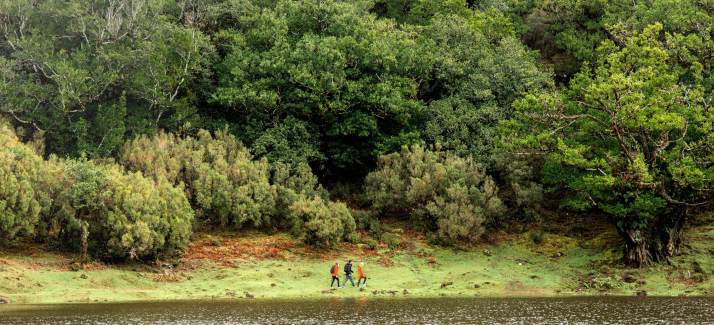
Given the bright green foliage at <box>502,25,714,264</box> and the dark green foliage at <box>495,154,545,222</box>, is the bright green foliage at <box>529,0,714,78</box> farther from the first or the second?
the dark green foliage at <box>495,154,545,222</box>

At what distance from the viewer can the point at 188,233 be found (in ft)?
102

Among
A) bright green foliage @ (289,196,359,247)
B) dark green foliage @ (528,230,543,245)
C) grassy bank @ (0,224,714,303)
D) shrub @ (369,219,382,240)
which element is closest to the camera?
grassy bank @ (0,224,714,303)

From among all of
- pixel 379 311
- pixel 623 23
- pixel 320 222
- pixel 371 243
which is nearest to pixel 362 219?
pixel 371 243

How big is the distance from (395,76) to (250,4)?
13573mm

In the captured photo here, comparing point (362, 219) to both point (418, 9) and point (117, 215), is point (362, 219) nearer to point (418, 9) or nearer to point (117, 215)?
point (117, 215)

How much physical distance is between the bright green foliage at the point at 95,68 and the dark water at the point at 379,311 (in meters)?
20.6

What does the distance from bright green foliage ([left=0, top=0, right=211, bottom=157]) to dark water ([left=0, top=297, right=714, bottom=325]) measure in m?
20.6

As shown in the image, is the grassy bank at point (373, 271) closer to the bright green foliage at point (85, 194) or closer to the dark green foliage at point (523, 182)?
the bright green foliage at point (85, 194)

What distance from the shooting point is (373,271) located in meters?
31.8

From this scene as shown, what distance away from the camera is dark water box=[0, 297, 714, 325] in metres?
19.3

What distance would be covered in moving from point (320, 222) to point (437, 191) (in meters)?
8.70

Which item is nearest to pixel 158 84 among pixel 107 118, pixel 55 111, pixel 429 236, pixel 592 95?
pixel 107 118

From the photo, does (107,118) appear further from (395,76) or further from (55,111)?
(395,76)

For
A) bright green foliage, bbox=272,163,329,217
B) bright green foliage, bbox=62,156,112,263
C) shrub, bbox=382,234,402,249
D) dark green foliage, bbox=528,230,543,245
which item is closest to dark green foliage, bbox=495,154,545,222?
dark green foliage, bbox=528,230,543,245
